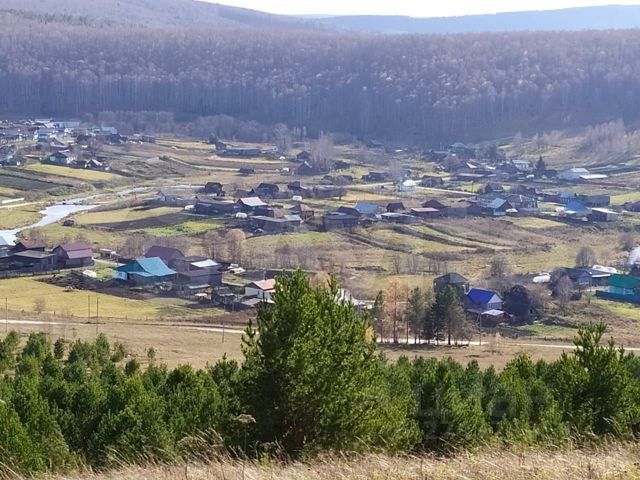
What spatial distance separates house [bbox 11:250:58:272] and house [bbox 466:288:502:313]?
14435mm

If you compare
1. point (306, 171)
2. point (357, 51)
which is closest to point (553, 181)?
point (306, 171)

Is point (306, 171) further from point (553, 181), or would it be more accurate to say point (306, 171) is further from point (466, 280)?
point (466, 280)

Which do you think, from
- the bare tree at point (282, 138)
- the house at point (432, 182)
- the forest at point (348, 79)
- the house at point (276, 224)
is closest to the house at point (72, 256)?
the house at point (276, 224)

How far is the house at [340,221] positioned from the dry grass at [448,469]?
115 ft

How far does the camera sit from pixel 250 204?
45.3 meters

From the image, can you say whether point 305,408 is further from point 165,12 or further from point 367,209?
point 165,12

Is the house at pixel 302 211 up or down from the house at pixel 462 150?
down

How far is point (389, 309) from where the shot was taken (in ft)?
87.5

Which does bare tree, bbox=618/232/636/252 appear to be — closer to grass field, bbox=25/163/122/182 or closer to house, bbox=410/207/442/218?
house, bbox=410/207/442/218

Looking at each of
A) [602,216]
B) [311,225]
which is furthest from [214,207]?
[602,216]

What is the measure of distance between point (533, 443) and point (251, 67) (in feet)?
303

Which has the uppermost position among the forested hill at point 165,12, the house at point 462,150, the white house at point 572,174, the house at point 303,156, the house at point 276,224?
the forested hill at point 165,12

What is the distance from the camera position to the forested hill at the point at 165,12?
16775cm

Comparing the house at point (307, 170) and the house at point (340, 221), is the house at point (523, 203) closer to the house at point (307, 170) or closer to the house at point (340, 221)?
the house at point (340, 221)
